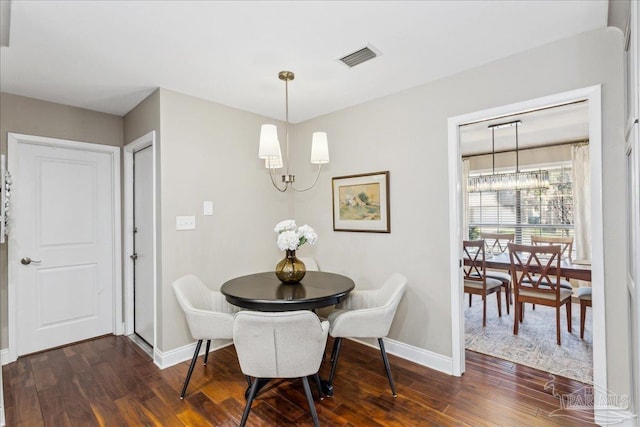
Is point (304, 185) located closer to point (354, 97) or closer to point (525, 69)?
point (354, 97)

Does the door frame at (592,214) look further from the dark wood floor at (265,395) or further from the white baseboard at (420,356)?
the dark wood floor at (265,395)

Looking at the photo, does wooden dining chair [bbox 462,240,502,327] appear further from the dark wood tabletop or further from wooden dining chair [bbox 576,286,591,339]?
the dark wood tabletop

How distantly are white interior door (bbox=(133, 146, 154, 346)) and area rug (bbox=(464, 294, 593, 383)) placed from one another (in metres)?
3.14

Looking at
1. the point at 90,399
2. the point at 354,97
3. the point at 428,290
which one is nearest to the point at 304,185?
the point at 354,97

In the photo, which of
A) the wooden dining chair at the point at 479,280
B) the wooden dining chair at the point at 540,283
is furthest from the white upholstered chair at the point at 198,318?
the wooden dining chair at the point at 540,283

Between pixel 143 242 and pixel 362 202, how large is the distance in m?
2.24

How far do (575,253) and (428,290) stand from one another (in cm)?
375

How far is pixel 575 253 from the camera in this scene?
16.4 feet

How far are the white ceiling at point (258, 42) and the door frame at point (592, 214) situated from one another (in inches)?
15.1

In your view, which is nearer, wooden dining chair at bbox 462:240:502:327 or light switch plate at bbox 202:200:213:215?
light switch plate at bbox 202:200:213:215

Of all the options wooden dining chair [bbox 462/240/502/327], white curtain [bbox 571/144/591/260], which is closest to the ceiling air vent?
wooden dining chair [bbox 462/240/502/327]

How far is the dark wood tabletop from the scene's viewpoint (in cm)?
214

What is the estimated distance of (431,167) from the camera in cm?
271

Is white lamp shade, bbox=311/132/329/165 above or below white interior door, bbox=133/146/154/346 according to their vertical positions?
above
